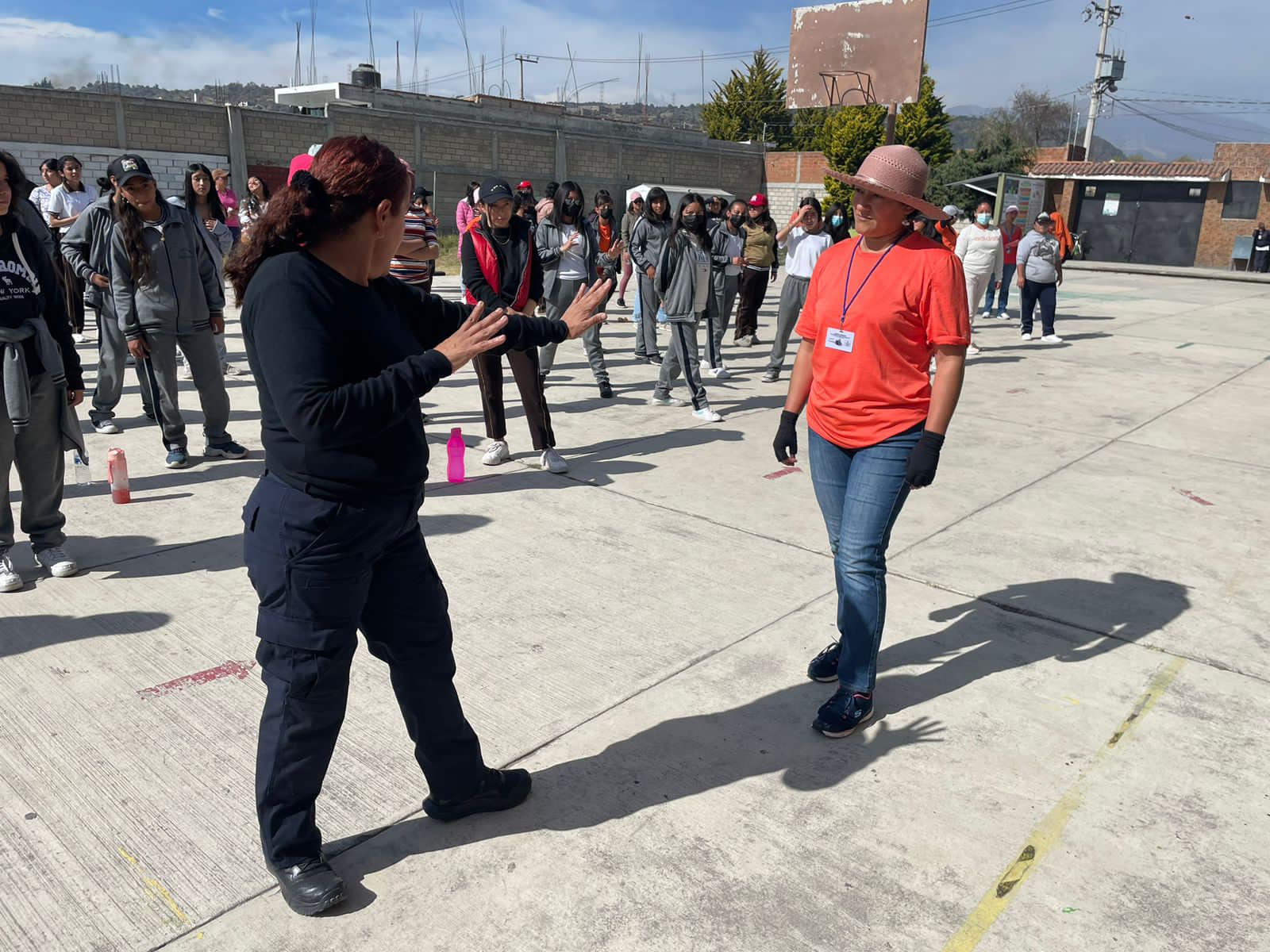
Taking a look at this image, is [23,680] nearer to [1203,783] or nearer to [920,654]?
[920,654]

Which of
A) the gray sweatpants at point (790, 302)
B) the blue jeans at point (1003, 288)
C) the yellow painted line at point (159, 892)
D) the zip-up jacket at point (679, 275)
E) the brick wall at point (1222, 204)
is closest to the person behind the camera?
the yellow painted line at point (159, 892)

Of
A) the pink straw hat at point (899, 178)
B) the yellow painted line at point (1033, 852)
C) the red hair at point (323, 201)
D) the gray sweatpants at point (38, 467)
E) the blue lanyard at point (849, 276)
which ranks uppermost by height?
the pink straw hat at point (899, 178)

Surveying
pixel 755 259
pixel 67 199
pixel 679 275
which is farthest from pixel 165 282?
pixel 755 259

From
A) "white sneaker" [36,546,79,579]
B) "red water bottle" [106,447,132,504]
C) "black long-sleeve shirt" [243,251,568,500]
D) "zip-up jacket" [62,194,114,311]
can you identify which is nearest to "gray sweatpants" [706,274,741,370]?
"zip-up jacket" [62,194,114,311]

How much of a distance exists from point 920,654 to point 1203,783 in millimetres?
1070

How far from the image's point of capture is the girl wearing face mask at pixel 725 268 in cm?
955

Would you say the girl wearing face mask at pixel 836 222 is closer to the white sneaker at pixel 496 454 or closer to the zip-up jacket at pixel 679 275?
the zip-up jacket at pixel 679 275

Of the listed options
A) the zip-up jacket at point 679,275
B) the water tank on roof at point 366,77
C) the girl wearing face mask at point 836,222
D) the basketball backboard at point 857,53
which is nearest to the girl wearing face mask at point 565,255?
the zip-up jacket at point 679,275

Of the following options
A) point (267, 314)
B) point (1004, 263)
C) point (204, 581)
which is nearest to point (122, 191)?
point (204, 581)

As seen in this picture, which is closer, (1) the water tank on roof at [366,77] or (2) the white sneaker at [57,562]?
(2) the white sneaker at [57,562]

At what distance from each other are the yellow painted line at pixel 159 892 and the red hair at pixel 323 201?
149 centimetres

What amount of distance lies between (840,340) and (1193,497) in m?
3.95

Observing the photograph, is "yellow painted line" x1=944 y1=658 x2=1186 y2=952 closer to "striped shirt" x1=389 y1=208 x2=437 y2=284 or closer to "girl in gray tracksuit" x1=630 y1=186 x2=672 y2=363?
"girl in gray tracksuit" x1=630 y1=186 x2=672 y2=363

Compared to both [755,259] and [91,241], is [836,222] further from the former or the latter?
[91,241]
